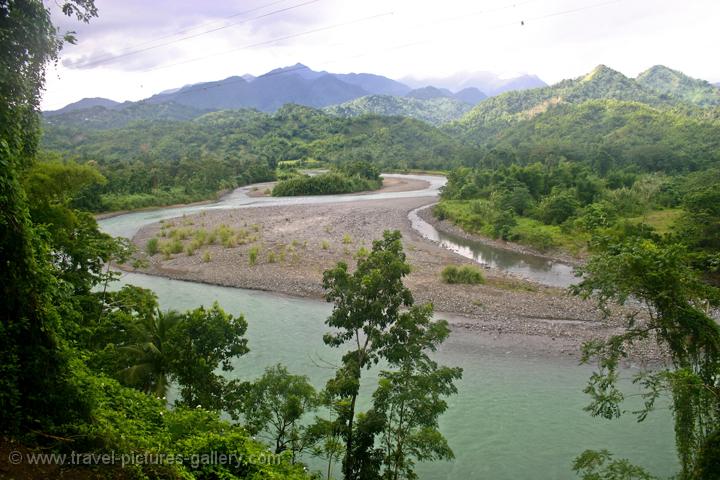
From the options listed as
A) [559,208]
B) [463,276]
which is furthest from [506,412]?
[559,208]

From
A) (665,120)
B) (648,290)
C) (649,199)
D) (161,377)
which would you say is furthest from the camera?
(665,120)

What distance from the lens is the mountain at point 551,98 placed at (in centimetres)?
13188

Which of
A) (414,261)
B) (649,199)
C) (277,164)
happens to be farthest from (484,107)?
(414,261)

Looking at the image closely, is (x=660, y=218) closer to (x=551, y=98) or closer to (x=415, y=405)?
(x=415, y=405)

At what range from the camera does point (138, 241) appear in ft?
123

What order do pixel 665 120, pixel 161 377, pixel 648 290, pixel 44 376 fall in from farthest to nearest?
pixel 665 120 < pixel 161 377 < pixel 648 290 < pixel 44 376

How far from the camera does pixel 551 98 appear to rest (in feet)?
461

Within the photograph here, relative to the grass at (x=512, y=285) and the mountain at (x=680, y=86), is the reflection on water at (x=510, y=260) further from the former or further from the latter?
the mountain at (x=680, y=86)

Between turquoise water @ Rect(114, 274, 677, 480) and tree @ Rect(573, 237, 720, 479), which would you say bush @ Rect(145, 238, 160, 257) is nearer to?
turquoise water @ Rect(114, 274, 677, 480)

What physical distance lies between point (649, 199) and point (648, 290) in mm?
42661

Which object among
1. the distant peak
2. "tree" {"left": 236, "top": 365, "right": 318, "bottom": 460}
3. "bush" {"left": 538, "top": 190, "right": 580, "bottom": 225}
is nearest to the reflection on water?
"bush" {"left": 538, "top": 190, "right": 580, "bottom": 225}

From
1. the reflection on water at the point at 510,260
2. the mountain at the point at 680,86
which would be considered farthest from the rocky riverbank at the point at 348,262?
the mountain at the point at 680,86

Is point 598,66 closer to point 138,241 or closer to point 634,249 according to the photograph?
point 138,241

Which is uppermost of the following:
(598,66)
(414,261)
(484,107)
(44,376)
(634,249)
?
(598,66)
